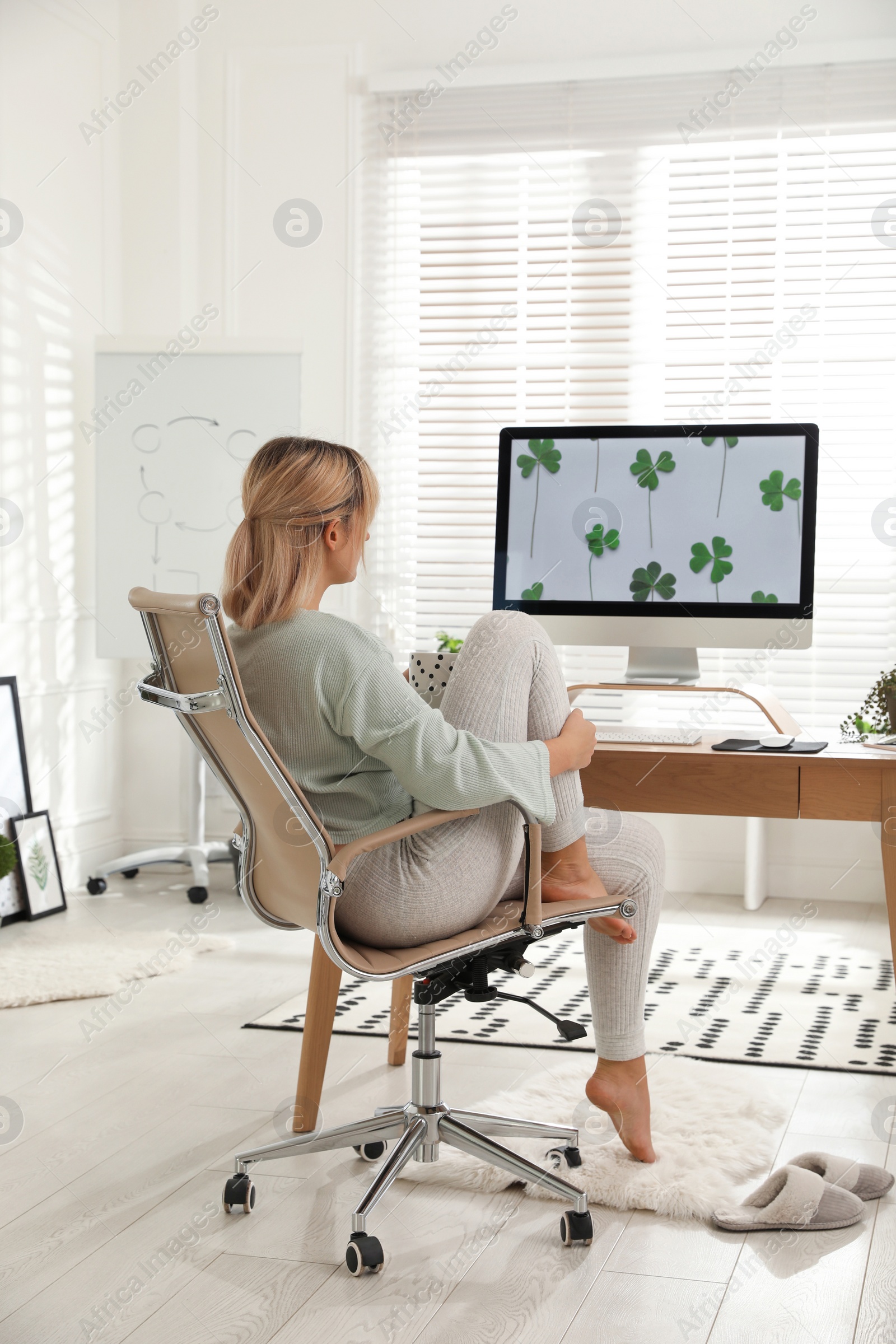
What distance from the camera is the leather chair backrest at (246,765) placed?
62.5 inches

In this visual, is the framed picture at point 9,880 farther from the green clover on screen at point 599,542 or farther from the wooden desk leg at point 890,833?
the wooden desk leg at point 890,833

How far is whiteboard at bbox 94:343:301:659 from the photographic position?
416 cm

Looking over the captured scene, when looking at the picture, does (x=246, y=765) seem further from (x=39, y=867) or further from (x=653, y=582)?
(x=39, y=867)

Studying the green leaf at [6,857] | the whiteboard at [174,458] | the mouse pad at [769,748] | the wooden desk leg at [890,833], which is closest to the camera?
the wooden desk leg at [890,833]

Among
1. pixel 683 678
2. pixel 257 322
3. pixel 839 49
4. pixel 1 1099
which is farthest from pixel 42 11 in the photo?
pixel 1 1099

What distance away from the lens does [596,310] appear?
4.22 meters

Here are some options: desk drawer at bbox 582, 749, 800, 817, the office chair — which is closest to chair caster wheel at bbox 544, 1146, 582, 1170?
the office chair

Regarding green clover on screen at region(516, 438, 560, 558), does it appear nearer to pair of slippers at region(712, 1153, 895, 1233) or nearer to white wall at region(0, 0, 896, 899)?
pair of slippers at region(712, 1153, 895, 1233)

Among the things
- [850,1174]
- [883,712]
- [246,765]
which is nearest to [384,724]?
[246,765]

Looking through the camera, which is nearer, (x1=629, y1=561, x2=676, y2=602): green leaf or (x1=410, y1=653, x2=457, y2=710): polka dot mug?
(x1=410, y1=653, x2=457, y2=710): polka dot mug

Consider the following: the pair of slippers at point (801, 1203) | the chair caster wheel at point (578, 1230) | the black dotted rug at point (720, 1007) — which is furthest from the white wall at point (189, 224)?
the chair caster wheel at point (578, 1230)

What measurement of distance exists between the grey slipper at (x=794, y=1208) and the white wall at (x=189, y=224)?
2355 mm

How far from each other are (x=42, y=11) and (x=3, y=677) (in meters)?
2.15

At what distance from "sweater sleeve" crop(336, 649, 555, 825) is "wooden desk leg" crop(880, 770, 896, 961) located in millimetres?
746
